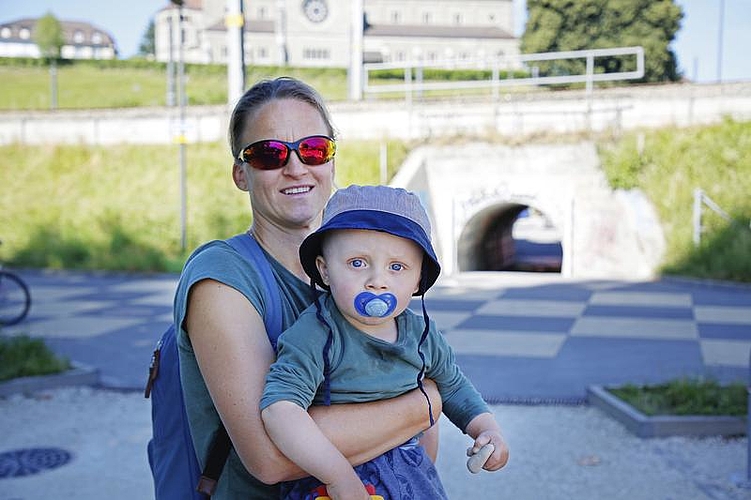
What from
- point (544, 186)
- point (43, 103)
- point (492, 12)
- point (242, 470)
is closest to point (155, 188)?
point (544, 186)

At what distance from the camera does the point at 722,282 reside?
13797mm

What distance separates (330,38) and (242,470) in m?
83.5

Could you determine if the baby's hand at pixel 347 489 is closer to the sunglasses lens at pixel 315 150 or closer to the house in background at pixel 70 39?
the sunglasses lens at pixel 315 150

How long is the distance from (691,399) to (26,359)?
5.94 m

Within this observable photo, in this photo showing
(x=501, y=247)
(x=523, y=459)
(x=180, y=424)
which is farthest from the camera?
(x=501, y=247)

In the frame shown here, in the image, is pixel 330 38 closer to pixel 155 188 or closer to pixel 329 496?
pixel 155 188

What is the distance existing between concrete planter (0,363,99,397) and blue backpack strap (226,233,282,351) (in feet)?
20.3

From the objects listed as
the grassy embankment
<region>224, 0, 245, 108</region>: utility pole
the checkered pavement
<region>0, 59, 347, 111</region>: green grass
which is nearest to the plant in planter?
the checkered pavement

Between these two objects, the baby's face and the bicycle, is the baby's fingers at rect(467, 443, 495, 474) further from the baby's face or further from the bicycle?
the bicycle

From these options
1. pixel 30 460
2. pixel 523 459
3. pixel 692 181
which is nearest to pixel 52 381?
pixel 30 460

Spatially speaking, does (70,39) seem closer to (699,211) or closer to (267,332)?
(699,211)

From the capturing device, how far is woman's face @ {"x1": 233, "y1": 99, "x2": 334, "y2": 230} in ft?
6.39

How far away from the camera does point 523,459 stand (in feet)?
18.0

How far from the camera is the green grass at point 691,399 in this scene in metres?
5.97
